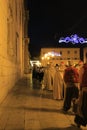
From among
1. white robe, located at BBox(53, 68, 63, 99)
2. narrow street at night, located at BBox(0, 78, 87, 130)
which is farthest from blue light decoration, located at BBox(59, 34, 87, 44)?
narrow street at night, located at BBox(0, 78, 87, 130)

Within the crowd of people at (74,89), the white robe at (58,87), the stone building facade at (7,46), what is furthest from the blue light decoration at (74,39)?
the crowd of people at (74,89)

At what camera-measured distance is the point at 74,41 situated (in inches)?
4781

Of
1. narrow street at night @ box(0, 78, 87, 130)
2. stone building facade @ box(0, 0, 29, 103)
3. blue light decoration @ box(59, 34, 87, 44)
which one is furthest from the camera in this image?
blue light decoration @ box(59, 34, 87, 44)

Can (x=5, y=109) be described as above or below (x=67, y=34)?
below

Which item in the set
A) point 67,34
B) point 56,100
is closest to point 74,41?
point 67,34

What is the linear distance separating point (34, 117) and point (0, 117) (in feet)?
3.79

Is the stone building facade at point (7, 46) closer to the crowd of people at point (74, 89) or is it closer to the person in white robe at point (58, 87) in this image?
the person in white robe at point (58, 87)

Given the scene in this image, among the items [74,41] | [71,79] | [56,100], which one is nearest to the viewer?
[71,79]

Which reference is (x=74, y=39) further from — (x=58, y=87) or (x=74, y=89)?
(x=74, y=89)

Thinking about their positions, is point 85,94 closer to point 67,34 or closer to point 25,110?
point 25,110

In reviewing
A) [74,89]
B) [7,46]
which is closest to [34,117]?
[74,89]

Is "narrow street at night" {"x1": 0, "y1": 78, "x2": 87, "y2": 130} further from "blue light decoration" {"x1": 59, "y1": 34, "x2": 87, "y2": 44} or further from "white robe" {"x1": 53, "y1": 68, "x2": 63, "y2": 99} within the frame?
"blue light decoration" {"x1": 59, "y1": 34, "x2": 87, "y2": 44}

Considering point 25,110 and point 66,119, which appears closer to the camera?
point 66,119

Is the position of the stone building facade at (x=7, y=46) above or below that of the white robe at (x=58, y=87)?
above
